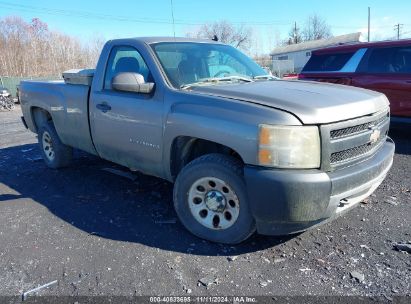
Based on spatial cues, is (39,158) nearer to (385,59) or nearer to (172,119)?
(172,119)

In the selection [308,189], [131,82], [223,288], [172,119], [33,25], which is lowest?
[223,288]

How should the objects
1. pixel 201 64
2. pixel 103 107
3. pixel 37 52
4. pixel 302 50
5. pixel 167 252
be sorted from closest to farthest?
pixel 167 252
pixel 201 64
pixel 103 107
pixel 37 52
pixel 302 50

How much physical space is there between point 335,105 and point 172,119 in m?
1.44

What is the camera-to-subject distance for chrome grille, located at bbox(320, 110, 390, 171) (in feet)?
9.55

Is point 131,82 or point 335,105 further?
point 131,82

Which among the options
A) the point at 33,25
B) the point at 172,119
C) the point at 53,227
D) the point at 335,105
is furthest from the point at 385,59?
the point at 33,25

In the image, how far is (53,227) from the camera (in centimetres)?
392

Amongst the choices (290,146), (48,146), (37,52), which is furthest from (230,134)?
(37,52)

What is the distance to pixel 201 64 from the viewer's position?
13.6 feet

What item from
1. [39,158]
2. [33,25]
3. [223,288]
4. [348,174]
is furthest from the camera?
[33,25]

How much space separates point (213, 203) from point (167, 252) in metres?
0.59

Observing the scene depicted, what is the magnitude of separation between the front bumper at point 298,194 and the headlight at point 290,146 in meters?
0.07

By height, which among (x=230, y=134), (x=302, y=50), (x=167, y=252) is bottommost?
(x=167, y=252)

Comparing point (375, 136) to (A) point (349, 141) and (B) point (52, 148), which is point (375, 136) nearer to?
(A) point (349, 141)
